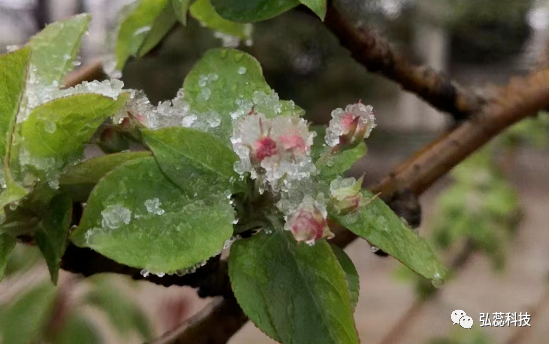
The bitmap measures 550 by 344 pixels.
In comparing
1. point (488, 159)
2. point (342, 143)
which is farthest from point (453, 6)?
point (342, 143)

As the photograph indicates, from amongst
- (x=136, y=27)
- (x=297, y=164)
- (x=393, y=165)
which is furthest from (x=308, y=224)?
(x=393, y=165)

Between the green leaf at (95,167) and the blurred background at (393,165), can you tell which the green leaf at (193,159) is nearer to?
the green leaf at (95,167)

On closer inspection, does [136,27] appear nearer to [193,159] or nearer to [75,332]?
[193,159]

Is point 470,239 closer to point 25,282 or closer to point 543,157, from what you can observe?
point 543,157

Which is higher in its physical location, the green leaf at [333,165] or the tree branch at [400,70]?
the green leaf at [333,165]

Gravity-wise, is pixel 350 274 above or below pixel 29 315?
above

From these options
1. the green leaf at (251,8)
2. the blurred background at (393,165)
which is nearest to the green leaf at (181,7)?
the green leaf at (251,8)

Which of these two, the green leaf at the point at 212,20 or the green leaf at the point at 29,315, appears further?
the green leaf at the point at 29,315
